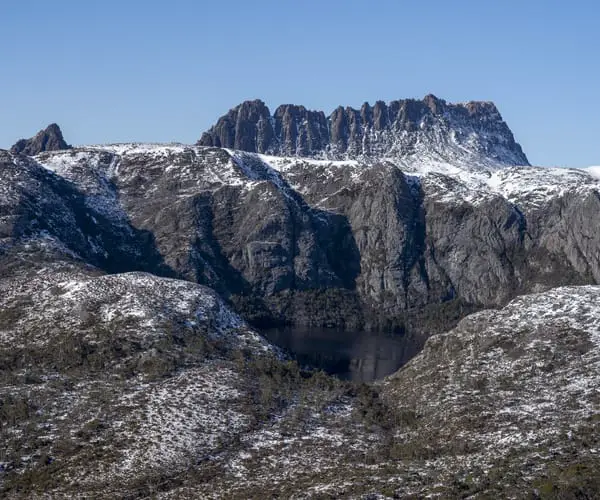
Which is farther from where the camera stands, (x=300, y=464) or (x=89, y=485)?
(x=300, y=464)

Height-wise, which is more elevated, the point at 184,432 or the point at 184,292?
the point at 184,292

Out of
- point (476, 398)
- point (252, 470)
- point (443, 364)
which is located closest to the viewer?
point (252, 470)

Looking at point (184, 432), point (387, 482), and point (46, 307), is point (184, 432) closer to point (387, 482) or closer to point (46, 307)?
point (387, 482)

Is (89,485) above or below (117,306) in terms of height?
below

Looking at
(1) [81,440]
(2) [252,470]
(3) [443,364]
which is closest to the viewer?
(2) [252,470]

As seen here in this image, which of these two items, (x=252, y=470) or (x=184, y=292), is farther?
(x=184, y=292)

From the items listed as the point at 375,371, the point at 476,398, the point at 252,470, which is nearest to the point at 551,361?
the point at 476,398

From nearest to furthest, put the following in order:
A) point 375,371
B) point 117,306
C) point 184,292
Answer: point 117,306 < point 184,292 < point 375,371

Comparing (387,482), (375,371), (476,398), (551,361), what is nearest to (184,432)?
(387,482)

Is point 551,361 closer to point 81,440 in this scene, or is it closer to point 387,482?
point 387,482
